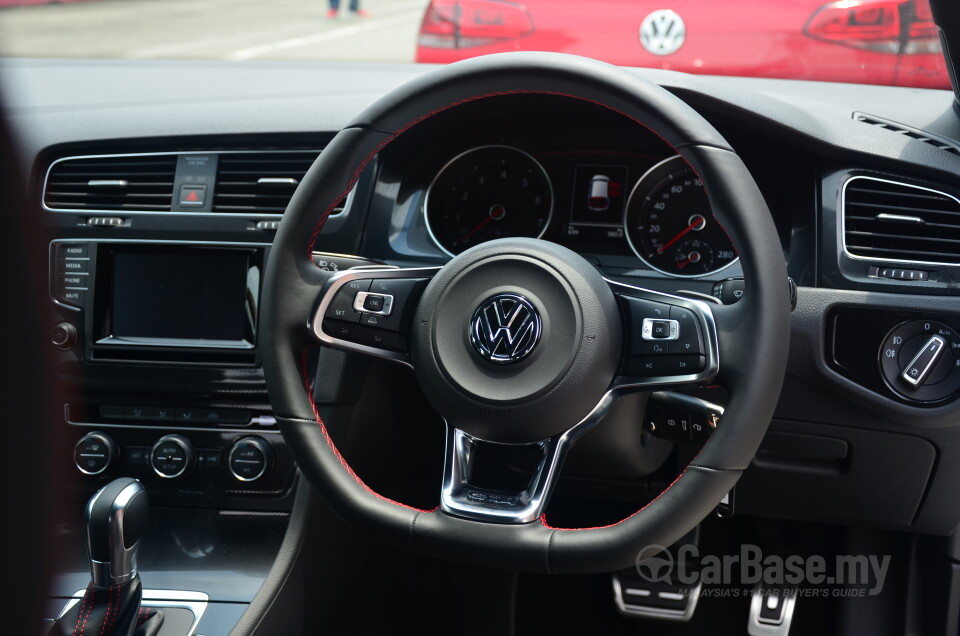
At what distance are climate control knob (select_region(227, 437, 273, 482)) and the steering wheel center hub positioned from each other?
616mm

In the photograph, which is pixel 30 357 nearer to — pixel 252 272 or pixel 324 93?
pixel 252 272

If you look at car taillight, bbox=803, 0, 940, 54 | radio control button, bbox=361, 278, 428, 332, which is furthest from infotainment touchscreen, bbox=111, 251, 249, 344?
car taillight, bbox=803, 0, 940, 54

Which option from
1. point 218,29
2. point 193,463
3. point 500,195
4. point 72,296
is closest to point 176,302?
point 72,296

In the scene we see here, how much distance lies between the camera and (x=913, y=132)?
173cm

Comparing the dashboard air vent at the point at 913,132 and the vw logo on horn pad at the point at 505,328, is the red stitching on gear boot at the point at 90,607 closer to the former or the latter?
the vw logo on horn pad at the point at 505,328

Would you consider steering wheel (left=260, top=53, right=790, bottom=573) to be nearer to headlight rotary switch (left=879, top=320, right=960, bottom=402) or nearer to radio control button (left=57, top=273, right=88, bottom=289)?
headlight rotary switch (left=879, top=320, right=960, bottom=402)

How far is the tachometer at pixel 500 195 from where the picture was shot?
1.87m

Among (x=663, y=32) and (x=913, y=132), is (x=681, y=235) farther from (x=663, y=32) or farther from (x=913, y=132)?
(x=663, y=32)

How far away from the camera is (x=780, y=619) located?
213 centimetres

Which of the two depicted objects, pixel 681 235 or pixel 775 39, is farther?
pixel 775 39

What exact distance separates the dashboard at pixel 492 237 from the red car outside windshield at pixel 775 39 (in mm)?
60

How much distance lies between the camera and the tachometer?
6.13 feet

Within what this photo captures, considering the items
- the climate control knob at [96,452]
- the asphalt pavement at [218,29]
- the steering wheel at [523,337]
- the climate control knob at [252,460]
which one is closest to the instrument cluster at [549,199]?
the steering wheel at [523,337]

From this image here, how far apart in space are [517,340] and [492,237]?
571 mm
